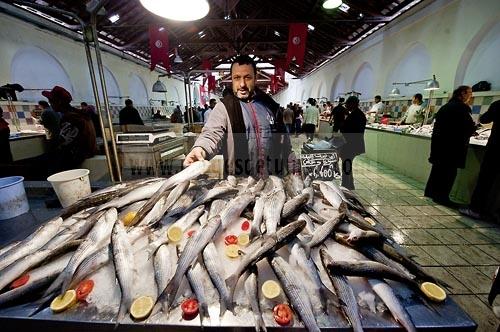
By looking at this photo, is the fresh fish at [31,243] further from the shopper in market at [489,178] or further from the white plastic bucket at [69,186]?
the shopper in market at [489,178]

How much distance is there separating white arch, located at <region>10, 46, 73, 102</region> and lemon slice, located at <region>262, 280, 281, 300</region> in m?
10.0

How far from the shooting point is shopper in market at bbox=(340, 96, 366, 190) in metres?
4.89

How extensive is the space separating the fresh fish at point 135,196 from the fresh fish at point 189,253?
678mm

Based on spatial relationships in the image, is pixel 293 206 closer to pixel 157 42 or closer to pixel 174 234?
pixel 174 234

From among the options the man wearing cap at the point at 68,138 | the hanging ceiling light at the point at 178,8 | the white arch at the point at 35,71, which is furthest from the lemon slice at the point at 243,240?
the white arch at the point at 35,71

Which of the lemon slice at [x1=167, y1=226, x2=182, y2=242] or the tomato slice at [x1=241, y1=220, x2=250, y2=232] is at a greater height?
the lemon slice at [x1=167, y1=226, x2=182, y2=242]

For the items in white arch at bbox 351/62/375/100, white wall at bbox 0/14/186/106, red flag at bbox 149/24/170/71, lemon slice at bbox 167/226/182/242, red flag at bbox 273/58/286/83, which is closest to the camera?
lemon slice at bbox 167/226/182/242

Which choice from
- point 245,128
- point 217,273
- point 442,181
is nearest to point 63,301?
point 217,273

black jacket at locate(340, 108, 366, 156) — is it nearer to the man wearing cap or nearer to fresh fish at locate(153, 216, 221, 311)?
fresh fish at locate(153, 216, 221, 311)

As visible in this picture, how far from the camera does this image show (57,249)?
123 centimetres

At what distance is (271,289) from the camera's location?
38.9 inches

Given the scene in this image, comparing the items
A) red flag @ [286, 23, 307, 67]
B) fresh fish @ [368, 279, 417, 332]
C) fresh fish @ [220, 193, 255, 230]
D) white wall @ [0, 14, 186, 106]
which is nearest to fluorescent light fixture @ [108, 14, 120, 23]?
white wall @ [0, 14, 186, 106]

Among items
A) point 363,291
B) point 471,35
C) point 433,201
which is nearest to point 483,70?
point 471,35

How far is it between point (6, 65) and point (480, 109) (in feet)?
43.2
